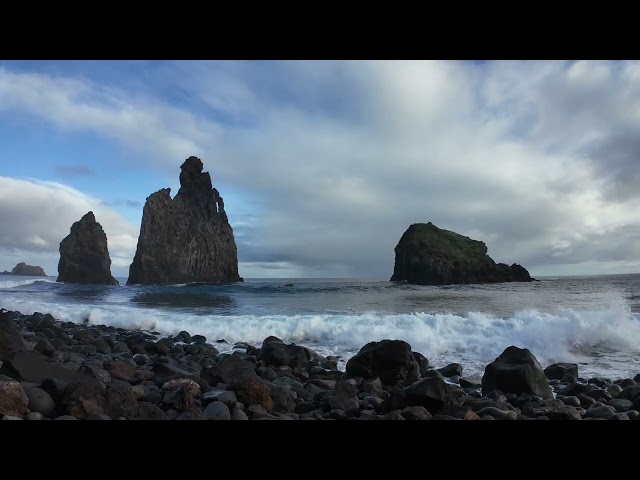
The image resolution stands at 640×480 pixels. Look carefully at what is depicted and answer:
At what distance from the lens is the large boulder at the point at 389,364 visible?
24.9ft

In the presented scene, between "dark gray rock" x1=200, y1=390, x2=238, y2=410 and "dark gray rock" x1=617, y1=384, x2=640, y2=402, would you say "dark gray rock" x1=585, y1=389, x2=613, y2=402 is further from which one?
"dark gray rock" x1=200, y1=390, x2=238, y2=410

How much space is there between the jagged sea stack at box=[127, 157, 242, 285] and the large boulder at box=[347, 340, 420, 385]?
57.7 meters

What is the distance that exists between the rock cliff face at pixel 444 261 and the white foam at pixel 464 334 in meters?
44.6

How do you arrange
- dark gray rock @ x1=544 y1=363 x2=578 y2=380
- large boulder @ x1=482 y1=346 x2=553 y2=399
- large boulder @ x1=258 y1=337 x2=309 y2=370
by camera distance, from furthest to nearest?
large boulder @ x1=258 y1=337 x2=309 y2=370 < dark gray rock @ x1=544 y1=363 x2=578 y2=380 < large boulder @ x1=482 y1=346 x2=553 y2=399

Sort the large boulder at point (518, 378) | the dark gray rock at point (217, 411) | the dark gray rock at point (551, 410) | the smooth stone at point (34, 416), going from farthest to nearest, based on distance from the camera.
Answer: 1. the large boulder at point (518, 378)
2. the dark gray rock at point (551, 410)
3. the dark gray rock at point (217, 411)
4. the smooth stone at point (34, 416)

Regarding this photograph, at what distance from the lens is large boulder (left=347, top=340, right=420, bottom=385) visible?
7.58 m

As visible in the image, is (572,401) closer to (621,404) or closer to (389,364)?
(621,404)

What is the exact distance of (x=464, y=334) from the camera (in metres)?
11.4

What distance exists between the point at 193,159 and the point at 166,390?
251 feet

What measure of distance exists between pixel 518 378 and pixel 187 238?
64700 millimetres

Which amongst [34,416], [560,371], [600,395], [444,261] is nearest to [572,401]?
[600,395]

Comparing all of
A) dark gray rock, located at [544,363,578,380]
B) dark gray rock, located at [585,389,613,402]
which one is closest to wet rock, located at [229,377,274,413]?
dark gray rock, located at [585,389,613,402]

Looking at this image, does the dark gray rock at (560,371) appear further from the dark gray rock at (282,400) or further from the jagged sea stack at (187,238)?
the jagged sea stack at (187,238)

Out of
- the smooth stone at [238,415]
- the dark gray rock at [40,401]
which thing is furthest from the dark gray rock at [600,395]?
the dark gray rock at [40,401]
